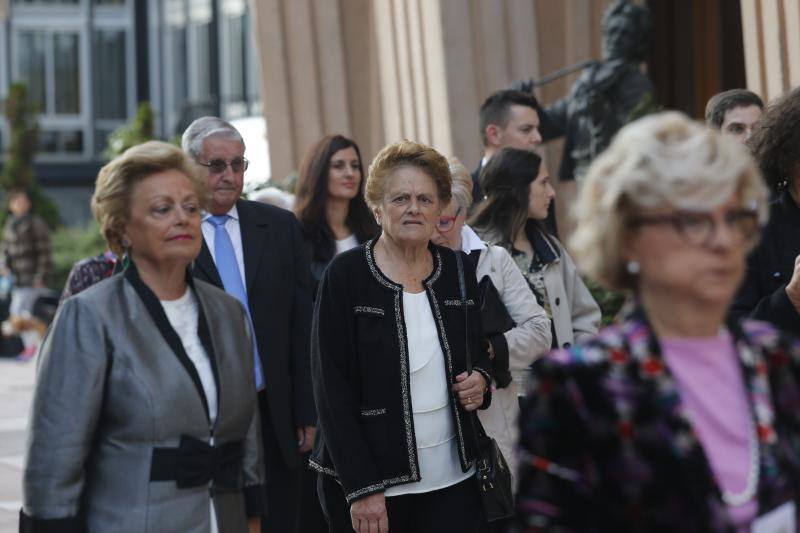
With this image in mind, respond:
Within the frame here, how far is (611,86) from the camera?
1122 cm

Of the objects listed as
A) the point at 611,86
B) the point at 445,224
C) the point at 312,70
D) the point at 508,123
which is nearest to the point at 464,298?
the point at 445,224

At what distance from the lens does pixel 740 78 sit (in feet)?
64.4

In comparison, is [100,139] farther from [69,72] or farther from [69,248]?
[69,248]

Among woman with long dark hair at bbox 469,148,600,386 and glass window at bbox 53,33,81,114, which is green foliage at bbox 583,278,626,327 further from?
glass window at bbox 53,33,81,114

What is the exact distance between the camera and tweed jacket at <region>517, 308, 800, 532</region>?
8.92 feet

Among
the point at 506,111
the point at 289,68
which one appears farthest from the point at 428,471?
the point at 289,68

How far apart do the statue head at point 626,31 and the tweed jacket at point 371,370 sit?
6.27 meters

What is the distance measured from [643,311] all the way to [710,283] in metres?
0.15

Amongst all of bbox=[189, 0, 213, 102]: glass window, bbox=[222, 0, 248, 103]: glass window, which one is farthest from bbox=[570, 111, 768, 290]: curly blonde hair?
bbox=[189, 0, 213, 102]: glass window

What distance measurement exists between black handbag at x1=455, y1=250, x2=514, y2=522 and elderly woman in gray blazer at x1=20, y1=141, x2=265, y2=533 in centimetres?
98

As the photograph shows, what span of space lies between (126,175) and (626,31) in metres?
7.35

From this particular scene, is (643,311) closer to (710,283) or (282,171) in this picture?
(710,283)

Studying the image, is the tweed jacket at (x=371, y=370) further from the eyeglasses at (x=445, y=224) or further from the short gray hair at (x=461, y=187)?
the short gray hair at (x=461, y=187)

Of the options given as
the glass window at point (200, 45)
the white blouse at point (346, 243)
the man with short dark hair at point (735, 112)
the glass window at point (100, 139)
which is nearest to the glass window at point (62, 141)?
the glass window at point (100, 139)
